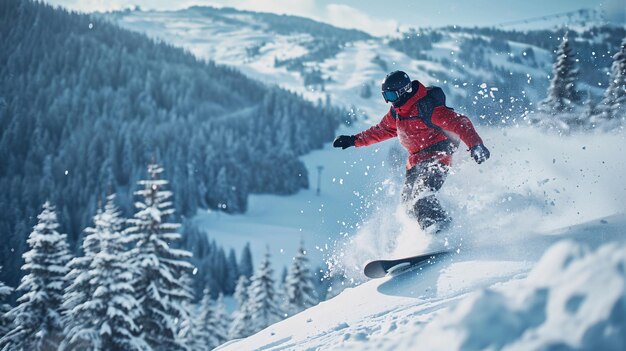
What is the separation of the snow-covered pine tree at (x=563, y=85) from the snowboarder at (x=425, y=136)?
526 inches

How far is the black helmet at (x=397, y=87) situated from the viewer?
5.14m

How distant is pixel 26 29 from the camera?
394 feet

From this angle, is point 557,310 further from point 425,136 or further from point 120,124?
point 120,124

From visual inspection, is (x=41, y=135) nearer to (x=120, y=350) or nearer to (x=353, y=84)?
(x=120, y=350)

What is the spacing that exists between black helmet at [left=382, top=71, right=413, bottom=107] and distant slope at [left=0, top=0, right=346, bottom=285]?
45987 millimetres

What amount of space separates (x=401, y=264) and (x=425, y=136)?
173 cm

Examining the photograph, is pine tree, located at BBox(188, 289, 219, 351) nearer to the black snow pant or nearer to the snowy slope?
the black snow pant

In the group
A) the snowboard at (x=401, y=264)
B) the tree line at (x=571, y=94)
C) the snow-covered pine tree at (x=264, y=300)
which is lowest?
the snow-covered pine tree at (x=264, y=300)

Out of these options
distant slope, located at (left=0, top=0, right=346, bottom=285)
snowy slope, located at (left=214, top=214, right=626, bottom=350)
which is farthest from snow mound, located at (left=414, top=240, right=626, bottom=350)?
distant slope, located at (left=0, top=0, right=346, bottom=285)

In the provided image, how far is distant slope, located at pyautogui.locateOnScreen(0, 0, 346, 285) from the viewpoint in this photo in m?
68.9

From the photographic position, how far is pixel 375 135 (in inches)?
242

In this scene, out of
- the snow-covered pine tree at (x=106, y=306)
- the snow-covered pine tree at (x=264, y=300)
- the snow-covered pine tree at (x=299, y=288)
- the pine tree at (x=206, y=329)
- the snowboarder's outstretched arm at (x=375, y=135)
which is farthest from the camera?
the snow-covered pine tree at (x=299, y=288)

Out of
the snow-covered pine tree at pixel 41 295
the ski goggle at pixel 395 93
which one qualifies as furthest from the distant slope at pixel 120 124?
the ski goggle at pixel 395 93

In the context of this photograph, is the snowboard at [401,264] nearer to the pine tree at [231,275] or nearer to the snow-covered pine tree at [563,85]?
the snow-covered pine tree at [563,85]
